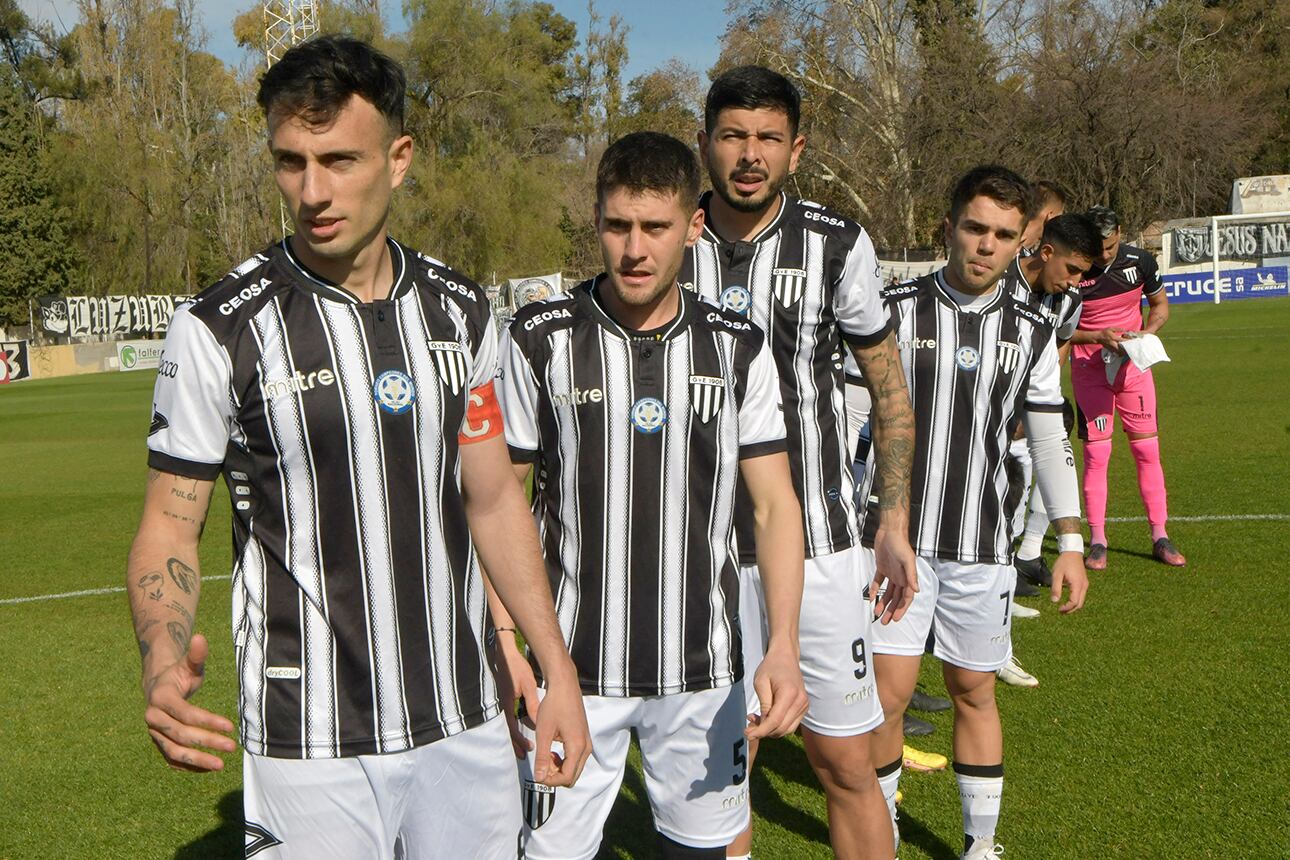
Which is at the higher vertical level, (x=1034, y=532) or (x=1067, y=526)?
(x=1067, y=526)

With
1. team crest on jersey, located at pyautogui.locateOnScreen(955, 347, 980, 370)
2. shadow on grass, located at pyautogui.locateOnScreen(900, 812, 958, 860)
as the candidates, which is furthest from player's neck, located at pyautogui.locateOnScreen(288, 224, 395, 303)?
shadow on grass, located at pyautogui.locateOnScreen(900, 812, 958, 860)

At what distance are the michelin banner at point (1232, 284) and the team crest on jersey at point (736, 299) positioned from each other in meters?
36.0

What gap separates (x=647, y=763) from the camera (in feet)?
11.1

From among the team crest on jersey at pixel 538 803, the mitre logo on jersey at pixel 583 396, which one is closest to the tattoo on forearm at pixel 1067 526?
the mitre logo on jersey at pixel 583 396

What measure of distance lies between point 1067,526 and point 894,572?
35.6 inches

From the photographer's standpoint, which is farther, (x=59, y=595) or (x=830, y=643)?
(x=59, y=595)

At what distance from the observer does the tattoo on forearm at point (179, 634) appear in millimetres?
2354

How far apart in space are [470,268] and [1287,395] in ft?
109

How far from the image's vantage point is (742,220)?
404 cm

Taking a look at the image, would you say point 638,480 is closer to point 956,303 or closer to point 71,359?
point 956,303

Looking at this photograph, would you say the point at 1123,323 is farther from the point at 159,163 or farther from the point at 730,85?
the point at 159,163

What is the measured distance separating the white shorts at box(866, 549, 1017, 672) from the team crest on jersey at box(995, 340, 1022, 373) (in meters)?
0.74

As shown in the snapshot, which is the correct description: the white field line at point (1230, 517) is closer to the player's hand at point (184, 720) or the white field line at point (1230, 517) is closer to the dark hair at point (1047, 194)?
the dark hair at point (1047, 194)

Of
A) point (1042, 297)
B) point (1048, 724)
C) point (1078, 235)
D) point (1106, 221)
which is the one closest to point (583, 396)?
point (1048, 724)
